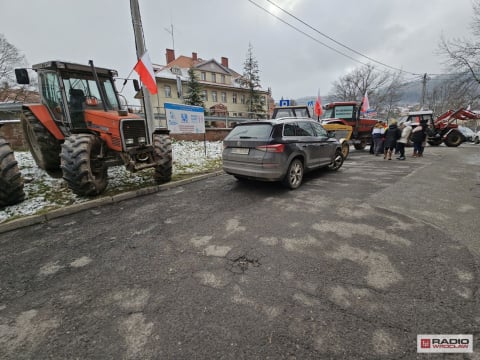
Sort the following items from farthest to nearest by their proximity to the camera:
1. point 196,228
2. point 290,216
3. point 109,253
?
point 290,216
point 196,228
point 109,253

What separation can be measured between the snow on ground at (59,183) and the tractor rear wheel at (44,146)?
0.91 feet

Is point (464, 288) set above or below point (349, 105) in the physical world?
below

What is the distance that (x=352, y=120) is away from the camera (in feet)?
41.0

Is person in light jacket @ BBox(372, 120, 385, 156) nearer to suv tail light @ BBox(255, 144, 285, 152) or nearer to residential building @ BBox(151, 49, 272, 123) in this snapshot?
suv tail light @ BBox(255, 144, 285, 152)

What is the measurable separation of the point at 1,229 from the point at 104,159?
218 cm

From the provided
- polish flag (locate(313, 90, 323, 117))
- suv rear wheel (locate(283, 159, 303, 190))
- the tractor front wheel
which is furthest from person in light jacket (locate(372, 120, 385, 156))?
suv rear wheel (locate(283, 159, 303, 190))

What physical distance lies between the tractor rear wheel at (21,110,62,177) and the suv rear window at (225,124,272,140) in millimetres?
4729

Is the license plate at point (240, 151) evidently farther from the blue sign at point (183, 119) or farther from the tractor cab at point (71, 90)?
the blue sign at point (183, 119)

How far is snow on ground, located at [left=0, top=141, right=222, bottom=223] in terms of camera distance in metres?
4.29

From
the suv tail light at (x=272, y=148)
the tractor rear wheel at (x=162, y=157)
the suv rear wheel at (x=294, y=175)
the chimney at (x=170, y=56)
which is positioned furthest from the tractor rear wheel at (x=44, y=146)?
the chimney at (x=170, y=56)

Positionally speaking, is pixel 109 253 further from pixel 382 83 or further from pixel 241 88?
pixel 382 83

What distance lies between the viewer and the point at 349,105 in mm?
12492

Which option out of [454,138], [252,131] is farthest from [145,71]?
[454,138]

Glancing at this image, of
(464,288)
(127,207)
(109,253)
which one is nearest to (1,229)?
(127,207)
